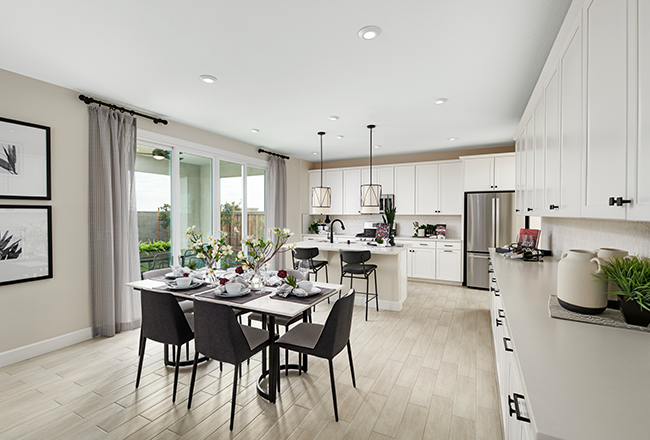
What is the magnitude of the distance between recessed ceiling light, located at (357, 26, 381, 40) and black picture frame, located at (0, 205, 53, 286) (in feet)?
11.0

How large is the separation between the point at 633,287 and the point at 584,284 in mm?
180

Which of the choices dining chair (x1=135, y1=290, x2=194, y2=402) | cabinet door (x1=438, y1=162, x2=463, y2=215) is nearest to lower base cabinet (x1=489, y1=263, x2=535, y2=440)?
dining chair (x1=135, y1=290, x2=194, y2=402)

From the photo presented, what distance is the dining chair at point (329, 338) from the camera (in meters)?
2.08

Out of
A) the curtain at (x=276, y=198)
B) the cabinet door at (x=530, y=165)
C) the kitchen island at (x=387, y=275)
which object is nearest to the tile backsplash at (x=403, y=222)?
the curtain at (x=276, y=198)

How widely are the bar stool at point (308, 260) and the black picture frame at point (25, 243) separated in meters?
2.56

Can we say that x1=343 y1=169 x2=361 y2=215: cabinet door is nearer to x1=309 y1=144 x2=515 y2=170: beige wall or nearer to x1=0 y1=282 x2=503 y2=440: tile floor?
x1=309 y1=144 x2=515 y2=170: beige wall

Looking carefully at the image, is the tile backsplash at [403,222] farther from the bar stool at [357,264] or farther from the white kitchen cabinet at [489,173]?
the bar stool at [357,264]

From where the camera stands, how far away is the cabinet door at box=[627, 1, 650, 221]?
2.99 feet

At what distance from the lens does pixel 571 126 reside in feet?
5.37

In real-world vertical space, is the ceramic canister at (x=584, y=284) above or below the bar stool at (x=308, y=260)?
above

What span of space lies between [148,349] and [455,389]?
2963mm

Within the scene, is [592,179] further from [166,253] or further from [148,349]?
[166,253]

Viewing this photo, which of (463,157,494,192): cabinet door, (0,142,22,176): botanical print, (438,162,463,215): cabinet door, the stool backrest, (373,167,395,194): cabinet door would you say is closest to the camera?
(0,142,22,176): botanical print

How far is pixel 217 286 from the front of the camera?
8.91ft
